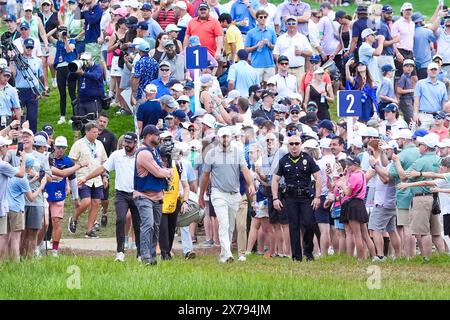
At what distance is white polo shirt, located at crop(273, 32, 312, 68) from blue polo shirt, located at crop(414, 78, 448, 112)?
8.82 feet

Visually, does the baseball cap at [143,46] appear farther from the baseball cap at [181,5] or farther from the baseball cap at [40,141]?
the baseball cap at [40,141]

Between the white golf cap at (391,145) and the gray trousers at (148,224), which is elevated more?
the white golf cap at (391,145)

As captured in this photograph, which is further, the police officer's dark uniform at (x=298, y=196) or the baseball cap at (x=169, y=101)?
the baseball cap at (x=169, y=101)

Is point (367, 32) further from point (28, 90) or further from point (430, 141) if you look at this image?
point (430, 141)

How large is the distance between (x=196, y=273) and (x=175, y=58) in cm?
1103

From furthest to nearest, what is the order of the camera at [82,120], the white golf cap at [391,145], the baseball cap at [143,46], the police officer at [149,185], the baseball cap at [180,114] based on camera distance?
the baseball cap at [143,46] → the camera at [82,120] → the baseball cap at [180,114] → the white golf cap at [391,145] → the police officer at [149,185]

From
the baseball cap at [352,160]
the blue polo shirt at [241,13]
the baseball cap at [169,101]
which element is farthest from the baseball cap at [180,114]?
the blue polo shirt at [241,13]

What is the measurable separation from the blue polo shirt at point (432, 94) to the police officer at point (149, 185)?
989cm

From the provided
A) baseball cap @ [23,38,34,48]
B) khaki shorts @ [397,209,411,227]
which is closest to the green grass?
khaki shorts @ [397,209,411,227]

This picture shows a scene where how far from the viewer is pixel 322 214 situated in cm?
2391

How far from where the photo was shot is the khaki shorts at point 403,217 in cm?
2281

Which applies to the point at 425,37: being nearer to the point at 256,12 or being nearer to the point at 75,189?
the point at 256,12

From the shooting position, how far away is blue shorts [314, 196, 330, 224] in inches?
939

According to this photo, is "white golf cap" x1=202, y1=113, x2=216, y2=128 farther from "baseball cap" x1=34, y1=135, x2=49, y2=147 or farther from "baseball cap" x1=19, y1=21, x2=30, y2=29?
"baseball cap" x1=19, y1=21, x2=30, y2=29
